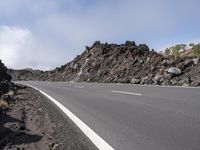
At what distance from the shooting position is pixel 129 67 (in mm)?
40938

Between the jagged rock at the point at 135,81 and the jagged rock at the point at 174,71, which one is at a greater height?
the jagged rock at the point at 174,71

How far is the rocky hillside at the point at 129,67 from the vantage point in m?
30.1

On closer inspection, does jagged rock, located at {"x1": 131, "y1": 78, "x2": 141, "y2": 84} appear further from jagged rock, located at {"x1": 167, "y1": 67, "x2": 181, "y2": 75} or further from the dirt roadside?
the dirt roadside

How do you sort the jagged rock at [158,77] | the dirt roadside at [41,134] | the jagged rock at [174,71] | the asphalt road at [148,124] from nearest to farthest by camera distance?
the asphalt road at [148,124] < the dirt roadside at [41,134] < the jagged rock at [174,71] < the jagged rock at [158,77]

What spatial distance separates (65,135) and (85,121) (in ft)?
5.78

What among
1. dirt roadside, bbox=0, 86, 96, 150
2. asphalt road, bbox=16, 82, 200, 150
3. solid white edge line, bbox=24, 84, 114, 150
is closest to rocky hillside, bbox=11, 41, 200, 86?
asphalt road, bbox=16, 82, 200, 150

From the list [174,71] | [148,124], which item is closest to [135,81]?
[174,71]

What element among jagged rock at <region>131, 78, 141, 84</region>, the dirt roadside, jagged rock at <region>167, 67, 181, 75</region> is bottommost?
the dirt roadside

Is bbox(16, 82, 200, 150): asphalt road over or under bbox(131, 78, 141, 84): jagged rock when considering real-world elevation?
under

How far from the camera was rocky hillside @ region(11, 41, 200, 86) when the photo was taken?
3008 centimetres

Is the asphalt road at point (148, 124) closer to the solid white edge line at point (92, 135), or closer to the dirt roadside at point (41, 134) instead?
the solid white edge line at point (92, 135)

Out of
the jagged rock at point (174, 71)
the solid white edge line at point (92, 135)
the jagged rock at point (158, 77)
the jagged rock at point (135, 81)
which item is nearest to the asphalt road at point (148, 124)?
the solid white edge line at point (92, 135)

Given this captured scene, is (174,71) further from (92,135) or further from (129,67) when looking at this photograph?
(92,135)

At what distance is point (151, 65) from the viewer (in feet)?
120
